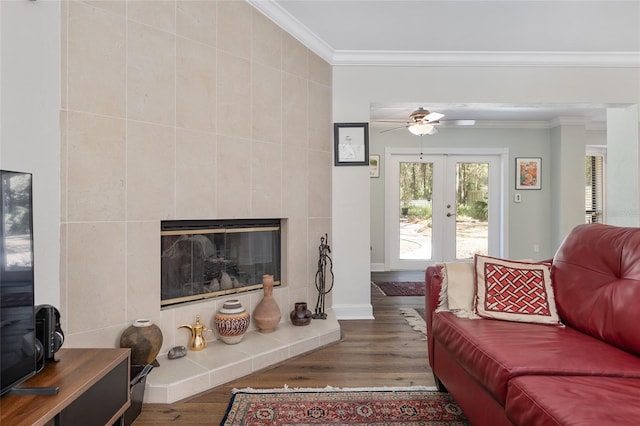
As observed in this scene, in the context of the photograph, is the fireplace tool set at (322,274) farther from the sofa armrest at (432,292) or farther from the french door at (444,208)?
the french door at (444,208)

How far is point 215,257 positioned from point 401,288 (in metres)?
2.80

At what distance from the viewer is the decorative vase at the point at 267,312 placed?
8.59 ft

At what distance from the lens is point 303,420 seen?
5.58 ft

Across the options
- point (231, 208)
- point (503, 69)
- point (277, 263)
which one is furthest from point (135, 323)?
point (503, 69)

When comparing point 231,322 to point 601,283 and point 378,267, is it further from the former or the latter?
point 378,267

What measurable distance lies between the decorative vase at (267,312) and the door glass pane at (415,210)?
3.80 meters

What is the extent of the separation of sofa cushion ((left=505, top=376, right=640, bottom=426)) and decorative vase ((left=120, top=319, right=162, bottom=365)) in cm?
172

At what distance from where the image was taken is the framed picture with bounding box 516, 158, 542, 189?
5871 millimetres

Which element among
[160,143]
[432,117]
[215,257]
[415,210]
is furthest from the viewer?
[415,210]

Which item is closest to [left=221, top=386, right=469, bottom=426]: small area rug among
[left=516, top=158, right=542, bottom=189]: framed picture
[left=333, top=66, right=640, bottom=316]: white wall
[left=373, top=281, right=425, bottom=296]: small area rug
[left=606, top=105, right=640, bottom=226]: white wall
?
[left=333, top=66, right=640, bottom=316]: white wall

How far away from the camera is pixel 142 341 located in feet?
6.40

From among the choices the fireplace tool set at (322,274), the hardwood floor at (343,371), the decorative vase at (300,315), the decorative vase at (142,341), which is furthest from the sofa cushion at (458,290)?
the decorative vase at (142,341)

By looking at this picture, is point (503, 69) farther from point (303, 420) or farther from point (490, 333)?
point (303, 420)

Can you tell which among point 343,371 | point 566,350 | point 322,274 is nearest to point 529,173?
point 322,274
